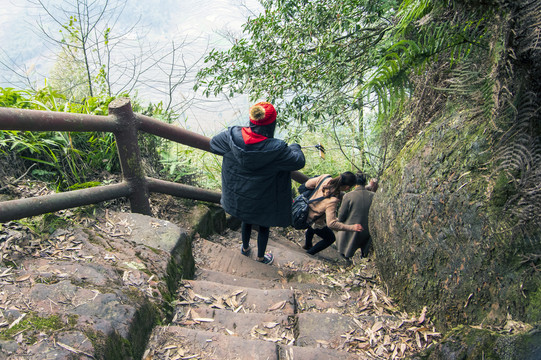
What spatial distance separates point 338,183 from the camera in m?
4.16

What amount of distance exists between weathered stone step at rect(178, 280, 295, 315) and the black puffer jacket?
88cm

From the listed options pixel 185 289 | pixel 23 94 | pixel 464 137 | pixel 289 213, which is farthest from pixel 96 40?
pixel 464 137

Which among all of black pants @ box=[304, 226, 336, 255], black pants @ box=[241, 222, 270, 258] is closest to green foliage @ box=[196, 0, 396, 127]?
black pants @ box=[304, 226, 336, 255]

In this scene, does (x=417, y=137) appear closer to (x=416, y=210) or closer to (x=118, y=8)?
(x=416, y=210)

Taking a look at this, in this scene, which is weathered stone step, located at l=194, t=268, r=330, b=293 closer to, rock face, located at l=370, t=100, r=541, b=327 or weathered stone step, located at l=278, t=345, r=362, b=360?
rock face, located at l=370, t=100, r=541, b=327

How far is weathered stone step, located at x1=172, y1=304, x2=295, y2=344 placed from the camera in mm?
2367

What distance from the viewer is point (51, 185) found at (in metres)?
3.08

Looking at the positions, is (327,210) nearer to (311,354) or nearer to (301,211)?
(301,211)

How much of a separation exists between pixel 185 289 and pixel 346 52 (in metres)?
3.57

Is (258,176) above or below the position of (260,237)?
above

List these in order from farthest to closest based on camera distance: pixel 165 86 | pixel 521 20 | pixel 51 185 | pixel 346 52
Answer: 1. pixel 165 86
2. pixel 346 52
3. pixel 51 185
4. pixel 521 20

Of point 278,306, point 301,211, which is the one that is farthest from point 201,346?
point 301,211

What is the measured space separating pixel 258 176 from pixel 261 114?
565 mm

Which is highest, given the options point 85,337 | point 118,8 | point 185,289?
point 118,8
